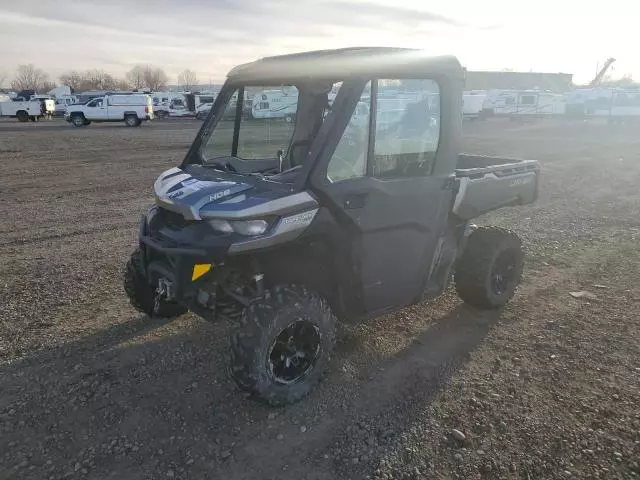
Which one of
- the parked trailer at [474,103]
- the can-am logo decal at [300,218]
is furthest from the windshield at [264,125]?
the parked trailer at [474,103]

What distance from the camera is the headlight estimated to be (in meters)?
3.51

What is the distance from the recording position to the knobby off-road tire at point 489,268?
517cm

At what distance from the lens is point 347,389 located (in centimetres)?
406

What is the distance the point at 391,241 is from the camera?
4.18 meters

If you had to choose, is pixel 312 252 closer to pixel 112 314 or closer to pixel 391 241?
pixel 391 241

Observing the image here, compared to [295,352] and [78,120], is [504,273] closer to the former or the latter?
[295,352]

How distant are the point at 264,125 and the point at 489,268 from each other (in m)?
2.48

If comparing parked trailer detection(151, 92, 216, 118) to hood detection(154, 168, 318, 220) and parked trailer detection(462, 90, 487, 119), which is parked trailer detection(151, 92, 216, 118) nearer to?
parked trailer detection(462, 90, 487, 119)

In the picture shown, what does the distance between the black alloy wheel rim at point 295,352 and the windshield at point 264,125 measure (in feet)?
4.64

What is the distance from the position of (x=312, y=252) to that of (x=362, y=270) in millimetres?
410

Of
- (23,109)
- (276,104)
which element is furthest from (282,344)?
(23,109)

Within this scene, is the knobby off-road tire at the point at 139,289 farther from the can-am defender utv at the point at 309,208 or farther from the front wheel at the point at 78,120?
the front wheel at the point at 78,120

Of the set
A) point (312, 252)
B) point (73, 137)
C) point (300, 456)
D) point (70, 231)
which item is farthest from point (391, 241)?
point (73, 137)

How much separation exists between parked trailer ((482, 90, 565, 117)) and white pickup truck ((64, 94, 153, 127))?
81.1ft
